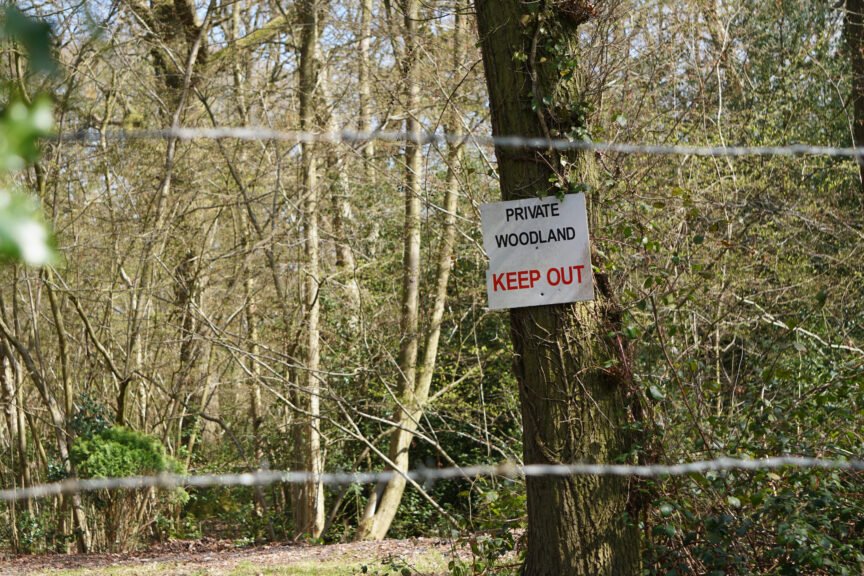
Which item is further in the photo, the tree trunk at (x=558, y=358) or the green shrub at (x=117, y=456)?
the green shrub at (x=117, y=456)

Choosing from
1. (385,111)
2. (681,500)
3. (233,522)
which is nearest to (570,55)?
(681,500)

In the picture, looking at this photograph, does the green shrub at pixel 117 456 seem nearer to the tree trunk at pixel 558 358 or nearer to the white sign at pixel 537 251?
the tree trunk at pixel 558 358

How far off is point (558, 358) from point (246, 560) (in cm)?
467

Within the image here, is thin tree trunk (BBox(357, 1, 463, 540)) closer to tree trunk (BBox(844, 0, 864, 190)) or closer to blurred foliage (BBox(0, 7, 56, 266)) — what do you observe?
tree trunk (BBox(844, 0, 864, 190))

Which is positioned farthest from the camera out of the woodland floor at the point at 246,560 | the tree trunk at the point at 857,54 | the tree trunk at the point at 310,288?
the tree trunk at the point at 310,288

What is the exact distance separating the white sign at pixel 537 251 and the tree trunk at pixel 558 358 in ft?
0.26

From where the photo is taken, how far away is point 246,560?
6.89 m

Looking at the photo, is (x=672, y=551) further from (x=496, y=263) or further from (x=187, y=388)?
(x=187, y=388)

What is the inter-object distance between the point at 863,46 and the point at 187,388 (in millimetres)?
8193

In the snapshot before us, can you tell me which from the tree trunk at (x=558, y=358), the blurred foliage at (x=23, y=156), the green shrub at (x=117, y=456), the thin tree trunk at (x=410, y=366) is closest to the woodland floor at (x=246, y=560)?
the green shrub at (x=117, y=456)

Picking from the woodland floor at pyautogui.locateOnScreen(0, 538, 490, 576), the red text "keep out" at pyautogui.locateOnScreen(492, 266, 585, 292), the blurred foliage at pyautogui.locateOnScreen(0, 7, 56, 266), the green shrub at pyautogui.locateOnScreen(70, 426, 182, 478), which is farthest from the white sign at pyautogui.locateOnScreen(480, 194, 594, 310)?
the green shrub at pyautogui.locateOnScreen(70, 426, 182, 478)

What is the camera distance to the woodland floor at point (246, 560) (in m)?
5.96

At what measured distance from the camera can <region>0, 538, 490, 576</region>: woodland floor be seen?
5.96m

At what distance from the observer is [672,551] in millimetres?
3389
